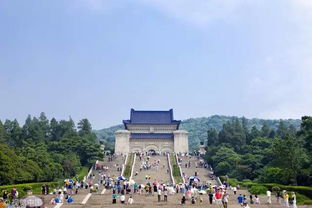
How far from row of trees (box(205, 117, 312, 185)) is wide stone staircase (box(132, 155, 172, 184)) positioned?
5.78 m

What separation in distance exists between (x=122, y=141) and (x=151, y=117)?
384 inches

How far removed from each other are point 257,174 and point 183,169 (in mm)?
10121

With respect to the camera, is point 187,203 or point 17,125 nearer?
point 187,203

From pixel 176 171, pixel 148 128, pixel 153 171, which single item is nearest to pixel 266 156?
pixel 176 171

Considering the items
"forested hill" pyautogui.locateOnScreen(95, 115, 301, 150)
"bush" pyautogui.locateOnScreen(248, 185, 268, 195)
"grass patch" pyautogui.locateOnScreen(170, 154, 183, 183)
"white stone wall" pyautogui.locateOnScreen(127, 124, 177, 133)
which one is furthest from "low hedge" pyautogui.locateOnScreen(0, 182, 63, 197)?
"forested hill" pyautogui.locateOnScreen(95, 115, 301, 150)

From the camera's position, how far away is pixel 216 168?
48812mm

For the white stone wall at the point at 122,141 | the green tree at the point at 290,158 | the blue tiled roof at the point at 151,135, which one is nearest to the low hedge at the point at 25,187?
the green tree at the point at 290,158

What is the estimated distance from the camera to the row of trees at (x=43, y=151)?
113 feet

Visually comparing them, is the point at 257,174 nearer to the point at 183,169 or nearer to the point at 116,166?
the point at 183,169

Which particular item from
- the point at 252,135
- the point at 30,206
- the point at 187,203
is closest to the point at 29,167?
the point at 187,203

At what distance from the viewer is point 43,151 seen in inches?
1891

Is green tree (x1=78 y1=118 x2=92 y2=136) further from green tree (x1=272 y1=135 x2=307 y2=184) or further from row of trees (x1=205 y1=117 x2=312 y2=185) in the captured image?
green tree (x1=272 y1=135 x2=307 y2=184)

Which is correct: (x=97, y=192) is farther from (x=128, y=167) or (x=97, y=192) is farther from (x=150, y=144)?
(x=150, y=144)

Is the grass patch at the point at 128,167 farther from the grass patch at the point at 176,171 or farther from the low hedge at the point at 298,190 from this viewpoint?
the low hedge at the point at 298,190
